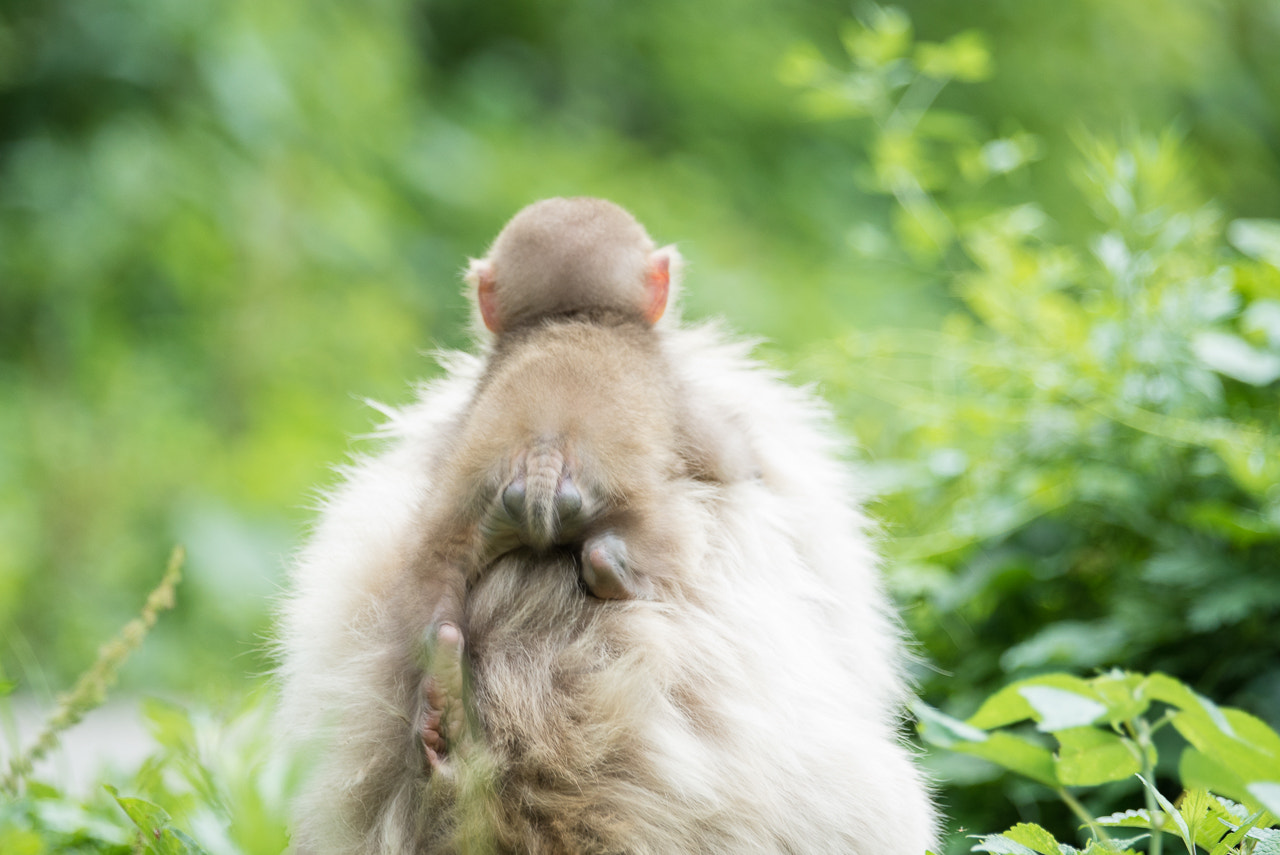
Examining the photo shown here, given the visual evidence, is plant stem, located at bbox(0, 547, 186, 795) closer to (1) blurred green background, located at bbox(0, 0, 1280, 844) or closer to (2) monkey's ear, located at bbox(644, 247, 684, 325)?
(1) blurred green background, located at bbox(0, 0, 1280, 844)

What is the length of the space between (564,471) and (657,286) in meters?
0.67

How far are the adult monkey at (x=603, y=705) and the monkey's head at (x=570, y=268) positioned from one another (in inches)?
14.7

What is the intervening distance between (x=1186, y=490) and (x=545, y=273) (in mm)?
1442

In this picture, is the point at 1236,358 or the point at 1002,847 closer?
the point at 1002,847

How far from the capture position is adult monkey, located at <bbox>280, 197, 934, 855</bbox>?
134cm

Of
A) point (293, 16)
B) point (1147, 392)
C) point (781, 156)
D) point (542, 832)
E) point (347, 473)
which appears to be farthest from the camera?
point (781, 156)

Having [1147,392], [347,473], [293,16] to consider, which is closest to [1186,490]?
[1147,392]

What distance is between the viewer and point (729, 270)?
21.0 ft

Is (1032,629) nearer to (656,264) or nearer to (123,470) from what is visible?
(656,264)

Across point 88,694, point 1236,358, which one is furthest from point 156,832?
point 1236,358

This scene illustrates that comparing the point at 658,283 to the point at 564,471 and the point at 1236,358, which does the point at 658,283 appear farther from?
the point at 1236,358

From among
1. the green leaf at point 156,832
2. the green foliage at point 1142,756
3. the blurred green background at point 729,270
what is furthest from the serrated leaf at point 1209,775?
the green leaf at point 156,832

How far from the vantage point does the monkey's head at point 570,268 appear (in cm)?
199

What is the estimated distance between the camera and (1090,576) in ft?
8.69
